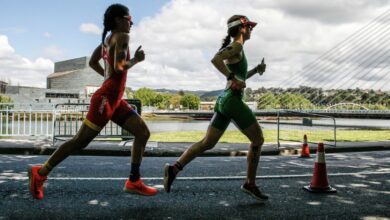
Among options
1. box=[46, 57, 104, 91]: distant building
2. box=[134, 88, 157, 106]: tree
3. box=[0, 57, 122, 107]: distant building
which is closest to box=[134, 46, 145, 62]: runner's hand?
box=[0, 57, 122, 107]: distant building

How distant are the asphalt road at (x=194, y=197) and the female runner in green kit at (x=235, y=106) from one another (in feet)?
1.10

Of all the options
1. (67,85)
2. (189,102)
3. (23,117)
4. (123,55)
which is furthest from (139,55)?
(189,102)

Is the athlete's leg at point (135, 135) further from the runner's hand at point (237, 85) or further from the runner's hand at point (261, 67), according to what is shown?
the runner's hand at point (261, 67)

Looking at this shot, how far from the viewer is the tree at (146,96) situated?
175 meters

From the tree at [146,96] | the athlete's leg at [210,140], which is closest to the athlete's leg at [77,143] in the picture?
the athlete's leg at [210,140]

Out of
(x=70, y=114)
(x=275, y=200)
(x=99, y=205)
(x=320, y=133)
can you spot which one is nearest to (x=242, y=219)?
(x=275, y=200)

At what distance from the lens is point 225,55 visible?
4109 mm

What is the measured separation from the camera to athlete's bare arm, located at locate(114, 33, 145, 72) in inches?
152

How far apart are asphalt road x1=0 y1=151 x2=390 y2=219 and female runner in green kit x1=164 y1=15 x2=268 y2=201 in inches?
13.2

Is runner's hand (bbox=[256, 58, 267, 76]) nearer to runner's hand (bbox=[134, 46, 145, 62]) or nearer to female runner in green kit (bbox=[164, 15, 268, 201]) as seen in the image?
female runner in green kit (bbox=[164, 15, 268, 201])

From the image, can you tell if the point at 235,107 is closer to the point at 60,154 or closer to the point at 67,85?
the point at 60,154

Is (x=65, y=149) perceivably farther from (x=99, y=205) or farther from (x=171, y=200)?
(x=171, y=200)

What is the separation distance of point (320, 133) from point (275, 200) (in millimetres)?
13009

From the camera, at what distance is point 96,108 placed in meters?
3.90
